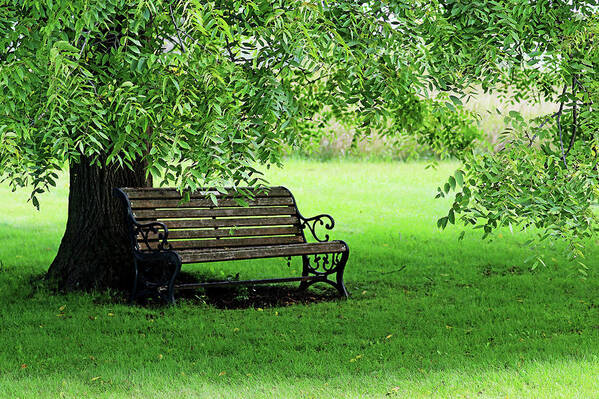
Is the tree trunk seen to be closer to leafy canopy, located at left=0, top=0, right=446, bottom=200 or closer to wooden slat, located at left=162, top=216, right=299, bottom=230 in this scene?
wooden slat, located at left=162, top=216, right=299, bottom=230

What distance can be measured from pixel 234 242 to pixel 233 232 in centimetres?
10

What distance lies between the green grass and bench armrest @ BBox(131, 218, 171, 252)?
55cm

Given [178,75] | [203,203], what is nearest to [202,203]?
[203,203]

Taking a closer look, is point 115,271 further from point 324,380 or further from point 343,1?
point 343,1

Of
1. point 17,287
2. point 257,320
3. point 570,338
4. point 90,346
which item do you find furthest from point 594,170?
point 17,287

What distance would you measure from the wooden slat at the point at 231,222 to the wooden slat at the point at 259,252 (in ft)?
1.03

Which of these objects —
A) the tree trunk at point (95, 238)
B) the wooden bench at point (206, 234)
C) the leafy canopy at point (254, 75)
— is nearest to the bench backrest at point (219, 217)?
the wooden bench at point (206, 234)

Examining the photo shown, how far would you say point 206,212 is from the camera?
7.34m

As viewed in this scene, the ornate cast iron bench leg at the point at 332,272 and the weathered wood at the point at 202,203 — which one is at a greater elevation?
the weathered wood at the point at 202,203

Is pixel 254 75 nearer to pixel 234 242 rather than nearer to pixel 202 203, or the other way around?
pixel 202 203

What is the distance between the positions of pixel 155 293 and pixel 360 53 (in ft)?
10.6

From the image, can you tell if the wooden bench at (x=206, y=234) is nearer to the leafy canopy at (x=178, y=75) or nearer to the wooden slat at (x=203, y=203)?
Answer: the wooden slat at (x=203, y=203)

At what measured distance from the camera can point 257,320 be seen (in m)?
6.25

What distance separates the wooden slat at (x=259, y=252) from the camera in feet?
21.5
